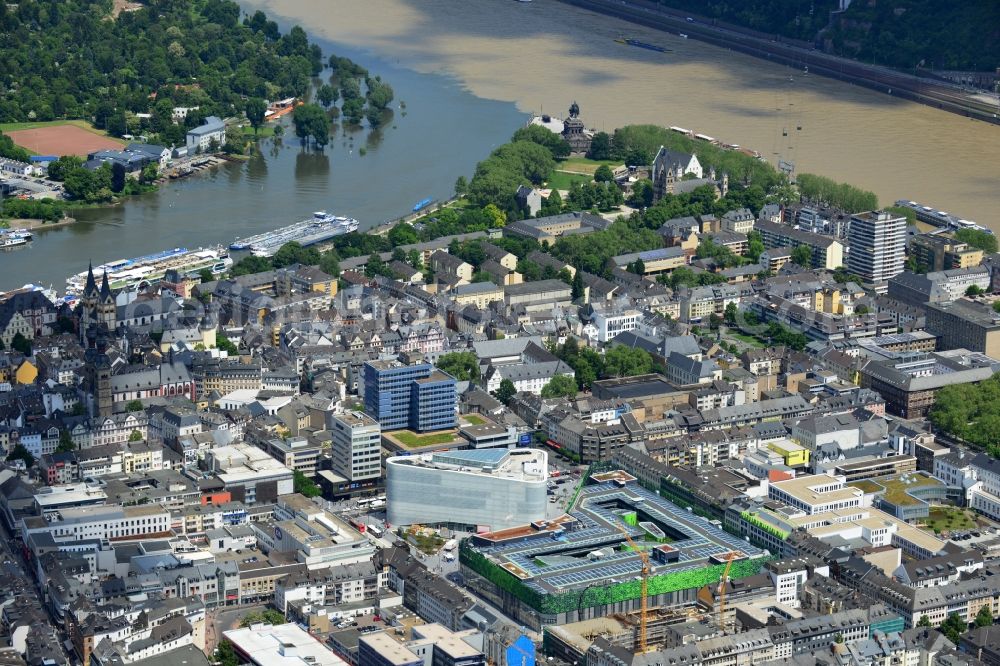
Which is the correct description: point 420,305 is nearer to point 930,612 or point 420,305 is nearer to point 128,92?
point 930,612

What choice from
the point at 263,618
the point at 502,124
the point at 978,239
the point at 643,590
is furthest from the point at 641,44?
the point at 263,618

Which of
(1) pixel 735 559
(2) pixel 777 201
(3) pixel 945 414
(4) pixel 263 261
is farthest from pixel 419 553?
(2) pixel 777 201

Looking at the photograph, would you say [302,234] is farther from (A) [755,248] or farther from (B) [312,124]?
(A) [755,248]

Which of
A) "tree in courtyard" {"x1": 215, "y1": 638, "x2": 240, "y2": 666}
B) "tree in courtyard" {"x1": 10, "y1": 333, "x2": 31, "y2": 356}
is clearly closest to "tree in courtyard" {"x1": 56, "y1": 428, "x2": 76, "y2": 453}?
"tree in courtyard" {"x1": 10, "y1": 333, "x2": 31, "y2": 356}

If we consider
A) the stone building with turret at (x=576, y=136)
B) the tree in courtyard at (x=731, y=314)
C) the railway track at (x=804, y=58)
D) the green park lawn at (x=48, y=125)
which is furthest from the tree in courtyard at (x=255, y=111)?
the tree in courtyard at (x=731, y=314)

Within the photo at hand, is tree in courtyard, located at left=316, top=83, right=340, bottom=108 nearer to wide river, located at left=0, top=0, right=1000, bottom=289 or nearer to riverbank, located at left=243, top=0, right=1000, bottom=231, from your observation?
wide river, located at left=0, top=0, right=1000, bottom=289
